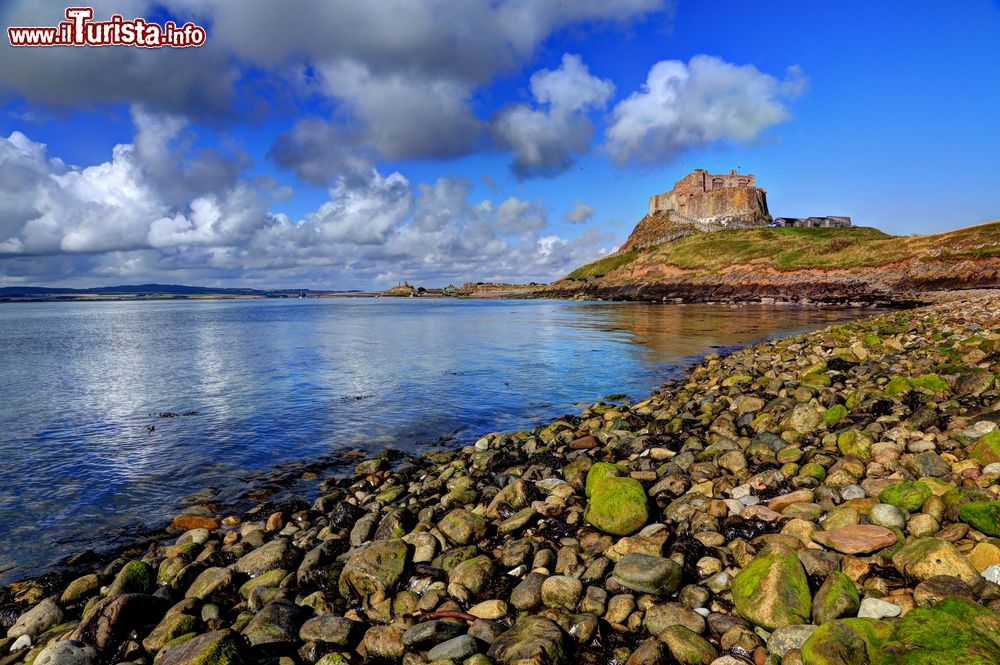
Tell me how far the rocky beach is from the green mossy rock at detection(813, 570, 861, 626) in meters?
0.02

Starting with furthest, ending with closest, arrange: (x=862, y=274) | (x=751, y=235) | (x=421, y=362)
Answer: (x=751, y=235), (x=862, y=274), (x=421, y=362)

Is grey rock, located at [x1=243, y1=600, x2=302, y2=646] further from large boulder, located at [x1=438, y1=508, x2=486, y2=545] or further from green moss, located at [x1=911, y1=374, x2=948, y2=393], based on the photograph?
green moss, located at [x1=911, y1=374, x2=948, y2=393]

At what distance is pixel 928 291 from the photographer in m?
70.0

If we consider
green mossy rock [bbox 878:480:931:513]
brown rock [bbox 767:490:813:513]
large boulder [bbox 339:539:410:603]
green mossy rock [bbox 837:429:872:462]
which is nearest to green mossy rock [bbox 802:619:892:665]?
green mossy rock [bbox 878:480:931:513]

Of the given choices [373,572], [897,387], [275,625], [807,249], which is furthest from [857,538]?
[807,249]

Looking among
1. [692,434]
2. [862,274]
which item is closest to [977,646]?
[692,434]

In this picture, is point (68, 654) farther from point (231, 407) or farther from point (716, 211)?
point (716, 211)

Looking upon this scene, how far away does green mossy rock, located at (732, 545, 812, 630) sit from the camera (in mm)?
5148

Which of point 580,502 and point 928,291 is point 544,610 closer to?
point 580,502

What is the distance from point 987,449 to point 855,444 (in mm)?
1996

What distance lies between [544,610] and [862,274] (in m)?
101

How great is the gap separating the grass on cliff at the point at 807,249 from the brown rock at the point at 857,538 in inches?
3465

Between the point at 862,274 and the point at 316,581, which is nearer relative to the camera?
the point at 316,581

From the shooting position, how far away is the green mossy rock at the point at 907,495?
6598 mm
